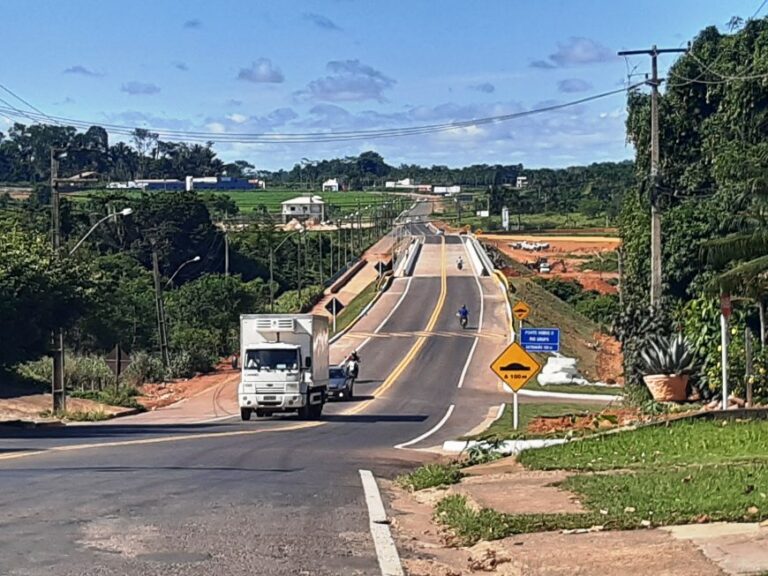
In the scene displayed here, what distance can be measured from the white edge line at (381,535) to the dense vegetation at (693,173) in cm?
1784

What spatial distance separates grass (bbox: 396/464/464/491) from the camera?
15.6 meters

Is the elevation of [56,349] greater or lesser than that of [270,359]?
greater

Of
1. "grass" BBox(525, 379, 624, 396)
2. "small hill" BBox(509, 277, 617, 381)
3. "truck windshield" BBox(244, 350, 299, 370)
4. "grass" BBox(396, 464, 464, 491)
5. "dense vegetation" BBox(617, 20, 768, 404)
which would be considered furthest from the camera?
"small hill" BBox(509, 277, 617, 381)

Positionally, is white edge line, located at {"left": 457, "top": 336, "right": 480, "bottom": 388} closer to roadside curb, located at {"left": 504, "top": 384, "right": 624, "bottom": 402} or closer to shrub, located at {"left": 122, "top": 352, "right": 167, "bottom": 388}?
roadside curb, located at {"left": 504, "top": 384, "right": 624, "bottom": 402}

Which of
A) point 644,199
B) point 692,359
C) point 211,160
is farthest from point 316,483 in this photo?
point 211,160

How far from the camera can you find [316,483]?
15688 millimetres

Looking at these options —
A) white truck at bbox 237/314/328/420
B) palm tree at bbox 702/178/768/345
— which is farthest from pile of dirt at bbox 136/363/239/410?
palm tree at bbox 702/178/768/345

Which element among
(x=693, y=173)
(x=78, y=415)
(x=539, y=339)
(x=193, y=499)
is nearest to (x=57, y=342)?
(x=78, y=415)

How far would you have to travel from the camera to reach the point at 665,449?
16.6 m

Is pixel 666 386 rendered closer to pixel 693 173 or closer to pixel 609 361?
pixel 693 173

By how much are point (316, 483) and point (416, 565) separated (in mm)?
6103

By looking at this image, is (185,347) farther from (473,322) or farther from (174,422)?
(174,422)

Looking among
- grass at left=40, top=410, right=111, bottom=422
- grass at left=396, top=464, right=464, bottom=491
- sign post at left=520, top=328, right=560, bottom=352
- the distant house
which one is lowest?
grass at left=40, top=410, right=111, bottom=422

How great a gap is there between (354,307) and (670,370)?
54.2m
